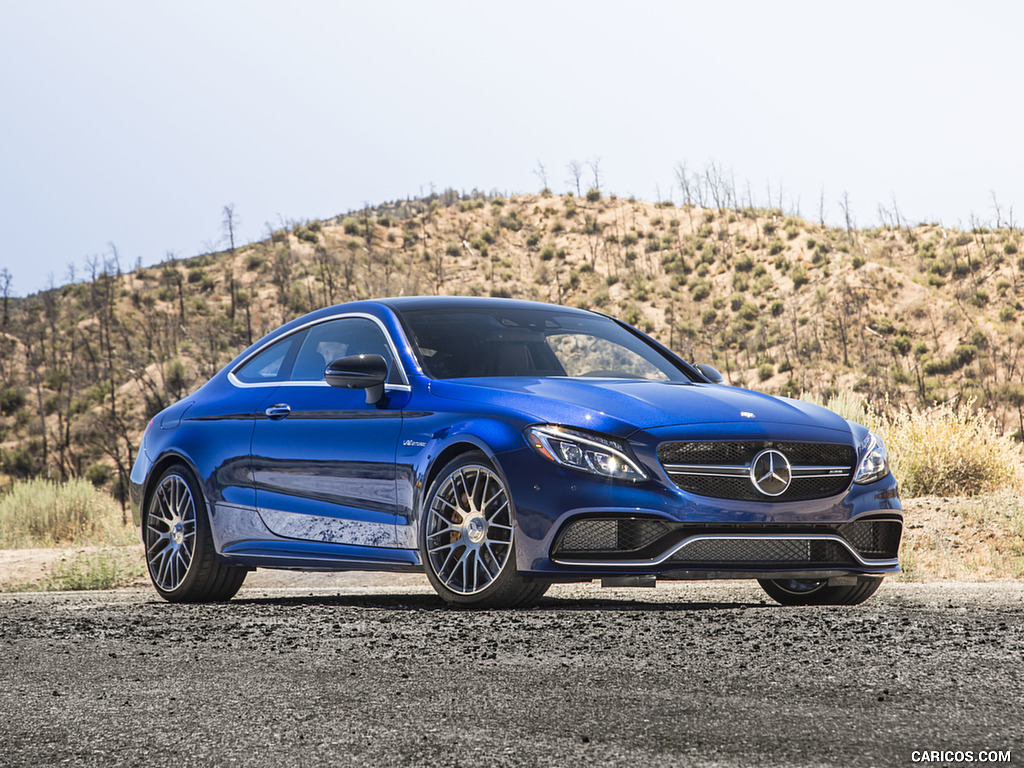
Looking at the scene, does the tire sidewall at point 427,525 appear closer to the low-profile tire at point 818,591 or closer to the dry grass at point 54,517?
the low-profile tire at point 818,591

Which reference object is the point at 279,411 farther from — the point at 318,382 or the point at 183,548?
the point at 183,548

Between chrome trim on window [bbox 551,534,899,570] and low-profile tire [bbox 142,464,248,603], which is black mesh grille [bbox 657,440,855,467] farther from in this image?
low-profile tire [bbox 142,464,248,603]

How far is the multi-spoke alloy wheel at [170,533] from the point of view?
771 cm

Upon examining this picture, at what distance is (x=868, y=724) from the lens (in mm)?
3465

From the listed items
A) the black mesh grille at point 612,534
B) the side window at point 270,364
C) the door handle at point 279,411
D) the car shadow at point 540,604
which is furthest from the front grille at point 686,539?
the side window at point 270,364

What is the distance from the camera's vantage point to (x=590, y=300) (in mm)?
55844

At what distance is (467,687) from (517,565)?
1716mm

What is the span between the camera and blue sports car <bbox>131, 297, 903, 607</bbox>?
5.79 meters

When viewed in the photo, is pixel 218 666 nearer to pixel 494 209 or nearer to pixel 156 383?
pixel 156 383

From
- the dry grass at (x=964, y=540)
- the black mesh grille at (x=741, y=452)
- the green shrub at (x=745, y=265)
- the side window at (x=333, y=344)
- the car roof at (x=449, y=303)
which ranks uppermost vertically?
the green shrub at (x=745, y=265)

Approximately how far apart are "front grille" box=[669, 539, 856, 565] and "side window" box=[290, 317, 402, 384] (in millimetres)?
2351

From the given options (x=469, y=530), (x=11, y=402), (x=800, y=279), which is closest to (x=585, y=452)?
(x=469, y=530)

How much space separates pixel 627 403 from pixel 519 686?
→ 2212mm

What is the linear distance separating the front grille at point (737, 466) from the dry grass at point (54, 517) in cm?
1472
